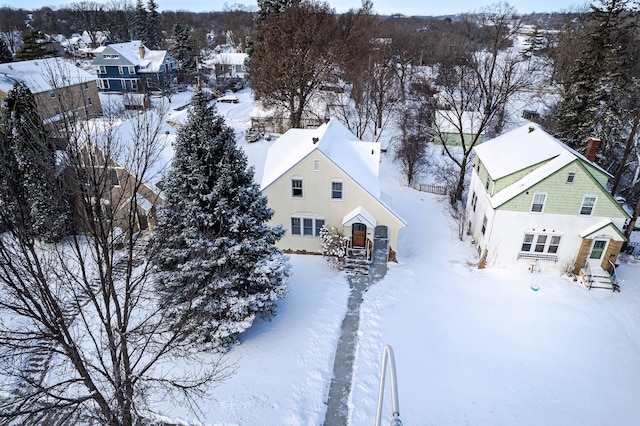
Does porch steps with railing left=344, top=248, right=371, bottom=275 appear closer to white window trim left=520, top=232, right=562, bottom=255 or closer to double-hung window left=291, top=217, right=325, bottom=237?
double-hung window left=291, top=217, right=325, bottom=237

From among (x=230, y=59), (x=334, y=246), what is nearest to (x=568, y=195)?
(x=334, y=246)

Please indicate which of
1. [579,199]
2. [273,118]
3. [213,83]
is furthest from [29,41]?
[579,199]

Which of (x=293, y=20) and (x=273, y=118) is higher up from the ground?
(x=293, y=20)

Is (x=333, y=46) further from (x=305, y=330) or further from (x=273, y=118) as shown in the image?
(x=305, y=330)

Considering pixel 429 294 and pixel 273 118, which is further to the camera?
pixel 273 118

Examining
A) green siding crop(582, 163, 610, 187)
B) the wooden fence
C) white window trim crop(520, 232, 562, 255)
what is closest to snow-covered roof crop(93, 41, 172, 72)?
the wooden fence

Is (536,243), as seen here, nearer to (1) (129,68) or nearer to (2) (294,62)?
(2) (294,62)

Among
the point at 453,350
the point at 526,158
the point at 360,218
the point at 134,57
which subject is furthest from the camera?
the point at 134,57
